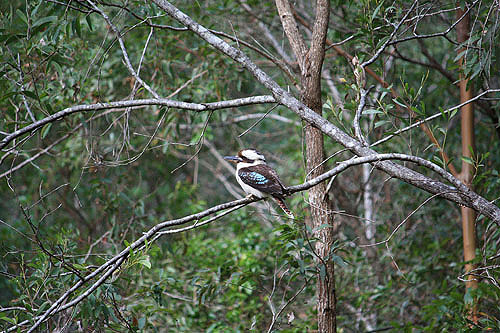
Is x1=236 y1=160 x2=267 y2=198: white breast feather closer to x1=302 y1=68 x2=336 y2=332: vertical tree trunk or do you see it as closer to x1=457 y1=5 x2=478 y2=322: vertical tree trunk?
x1=302 y1=68 x2=336 y2=332: vertical tree trunk

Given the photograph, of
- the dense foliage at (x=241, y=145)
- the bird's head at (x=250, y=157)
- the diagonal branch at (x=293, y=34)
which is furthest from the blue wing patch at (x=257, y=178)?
the diagonal branch at (x=293, y=34)

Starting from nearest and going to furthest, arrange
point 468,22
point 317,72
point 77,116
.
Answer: point 317,72 → point 468,22 → point 77,116

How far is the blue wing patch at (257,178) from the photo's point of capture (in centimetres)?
452

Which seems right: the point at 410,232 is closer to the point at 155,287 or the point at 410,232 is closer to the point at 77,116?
the point at 155,287

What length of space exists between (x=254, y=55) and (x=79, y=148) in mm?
2832

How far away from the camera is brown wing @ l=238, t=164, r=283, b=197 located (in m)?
4.38

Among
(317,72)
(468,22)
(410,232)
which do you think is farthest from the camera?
(410,232)

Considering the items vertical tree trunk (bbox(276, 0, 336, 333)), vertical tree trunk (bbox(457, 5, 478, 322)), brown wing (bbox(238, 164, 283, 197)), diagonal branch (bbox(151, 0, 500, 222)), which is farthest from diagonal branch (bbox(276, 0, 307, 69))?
vertical tree trunk (bbox(457, 5, 478, 322))

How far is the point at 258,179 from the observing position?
15.1 feet

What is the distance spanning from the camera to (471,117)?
5.12 meters

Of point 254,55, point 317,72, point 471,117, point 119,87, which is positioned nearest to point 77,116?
point 119,87

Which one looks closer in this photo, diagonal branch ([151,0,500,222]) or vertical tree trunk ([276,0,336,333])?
diagonal branch ([151,0,500,222])

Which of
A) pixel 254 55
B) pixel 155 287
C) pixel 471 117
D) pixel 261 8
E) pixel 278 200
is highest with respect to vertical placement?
pixel 261 8

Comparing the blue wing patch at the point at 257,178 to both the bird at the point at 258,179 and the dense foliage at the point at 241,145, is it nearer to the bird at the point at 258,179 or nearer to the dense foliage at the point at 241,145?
the bird at the point at 258,179
